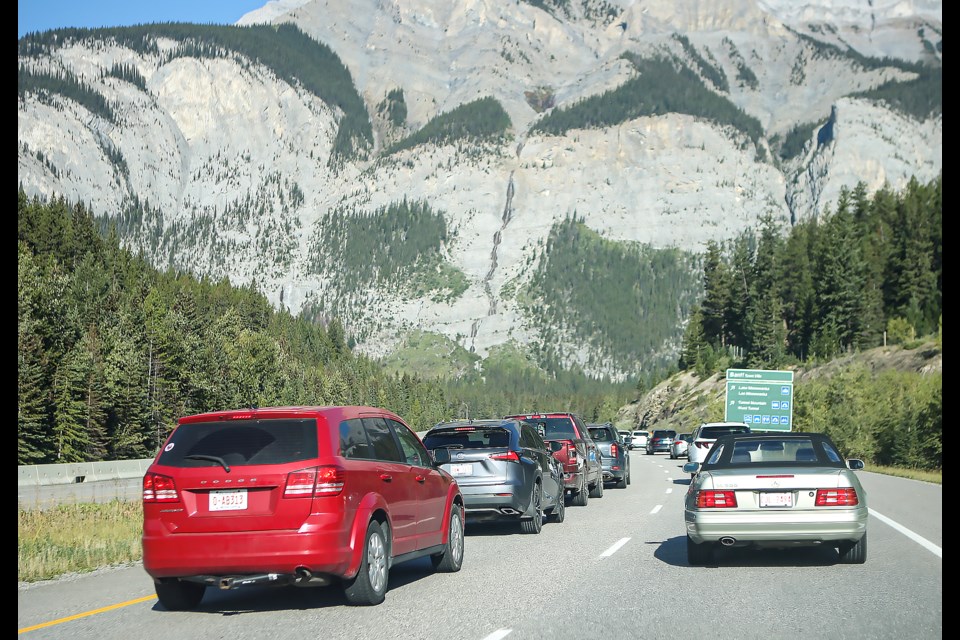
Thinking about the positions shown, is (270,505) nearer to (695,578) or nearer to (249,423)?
(249,423)

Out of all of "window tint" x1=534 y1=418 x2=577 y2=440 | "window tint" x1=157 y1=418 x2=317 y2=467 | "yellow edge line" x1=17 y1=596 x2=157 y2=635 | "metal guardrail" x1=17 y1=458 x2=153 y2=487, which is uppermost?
"window tint" x1=157 y1=418 x2=317 y2=467

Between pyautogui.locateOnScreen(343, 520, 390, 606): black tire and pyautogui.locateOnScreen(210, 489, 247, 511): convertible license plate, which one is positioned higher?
pyautogui.locateOnScreen(210, 489, 247, 511): convertible license plate

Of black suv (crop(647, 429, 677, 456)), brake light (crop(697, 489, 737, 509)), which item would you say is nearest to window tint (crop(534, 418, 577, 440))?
brake light (crop(697, 489, 737, 509))

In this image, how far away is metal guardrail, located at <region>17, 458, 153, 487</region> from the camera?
105 feet

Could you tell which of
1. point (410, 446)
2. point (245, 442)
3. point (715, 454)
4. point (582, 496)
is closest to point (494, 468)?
point (715, 454)

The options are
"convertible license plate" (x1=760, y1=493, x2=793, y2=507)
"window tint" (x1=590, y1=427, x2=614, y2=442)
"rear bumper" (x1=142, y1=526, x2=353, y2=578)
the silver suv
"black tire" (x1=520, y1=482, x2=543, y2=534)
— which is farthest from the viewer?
"window tint" (x1=590, y1=427, x2=614, y2=442)

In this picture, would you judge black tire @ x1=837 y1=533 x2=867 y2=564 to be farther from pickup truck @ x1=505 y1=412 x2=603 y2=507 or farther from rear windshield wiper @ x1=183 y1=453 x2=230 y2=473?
pickup truck @ x1=505 y1=412 x2=603 y2=507

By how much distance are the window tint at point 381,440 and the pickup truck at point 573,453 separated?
977cm

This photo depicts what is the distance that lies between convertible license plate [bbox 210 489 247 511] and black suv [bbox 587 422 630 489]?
18856 millimetres

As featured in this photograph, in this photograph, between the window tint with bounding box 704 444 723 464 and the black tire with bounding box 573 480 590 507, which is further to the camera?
the black tire with bounding box 573 480 590 507

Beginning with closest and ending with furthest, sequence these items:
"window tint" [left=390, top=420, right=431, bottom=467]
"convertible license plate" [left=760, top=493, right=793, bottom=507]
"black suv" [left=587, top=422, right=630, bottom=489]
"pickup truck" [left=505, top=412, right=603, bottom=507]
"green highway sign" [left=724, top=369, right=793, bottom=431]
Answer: "window tint" [left=390, top=420, right=431, bottom=467] → "convertible license plate" [left=760, top=493, right=793, bottom=507] → "pickup truck" [left=505, top=412, right=603, bottom=507] → "black suv" [left=587, top=422, right=630, bottom=489] → "green highway sign" [left=724, top=369, right=793, bottom=431]

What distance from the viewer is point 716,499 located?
11180mm

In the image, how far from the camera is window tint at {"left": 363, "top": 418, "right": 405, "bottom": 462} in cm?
995

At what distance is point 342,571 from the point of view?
8734 mm
